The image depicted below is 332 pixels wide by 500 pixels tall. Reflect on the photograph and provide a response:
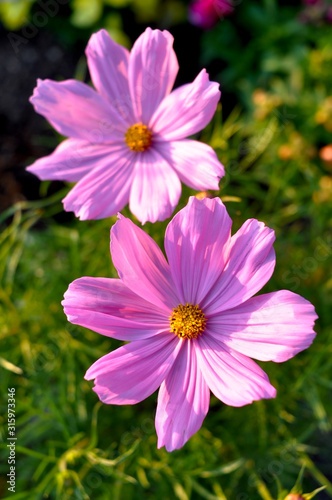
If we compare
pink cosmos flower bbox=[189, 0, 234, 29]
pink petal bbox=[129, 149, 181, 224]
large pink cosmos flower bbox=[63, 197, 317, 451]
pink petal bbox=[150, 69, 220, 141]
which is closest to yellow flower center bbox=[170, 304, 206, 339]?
large pink cosmos flower bbox=[63, 197, 317, 451]

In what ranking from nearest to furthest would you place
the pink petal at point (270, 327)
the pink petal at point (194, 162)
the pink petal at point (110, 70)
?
the pink petal at point (270, 327)
the pink petal at point (194, 162)
the pink petal at point (110, 70)

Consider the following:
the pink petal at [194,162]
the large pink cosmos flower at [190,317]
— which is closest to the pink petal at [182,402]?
the large pink cosmos flower at [190,317]

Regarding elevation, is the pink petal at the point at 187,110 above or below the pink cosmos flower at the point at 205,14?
above

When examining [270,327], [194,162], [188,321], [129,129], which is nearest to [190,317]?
[188,321]

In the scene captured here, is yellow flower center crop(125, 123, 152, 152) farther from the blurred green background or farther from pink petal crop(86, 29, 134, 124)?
the blurred green background

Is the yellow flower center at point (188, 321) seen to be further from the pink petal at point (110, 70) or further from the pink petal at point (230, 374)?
the pink petal at point (110, 70)

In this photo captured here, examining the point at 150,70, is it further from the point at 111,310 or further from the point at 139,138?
the point at 111,310
